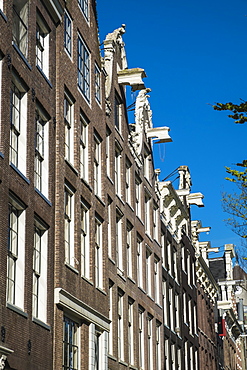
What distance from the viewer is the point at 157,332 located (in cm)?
4353

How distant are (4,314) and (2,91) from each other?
6.11 meters

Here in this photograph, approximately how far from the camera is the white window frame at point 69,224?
27.0 meters

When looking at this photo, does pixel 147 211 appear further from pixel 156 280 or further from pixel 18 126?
pixel 18 126

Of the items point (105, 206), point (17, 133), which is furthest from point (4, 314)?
point (105, 206)

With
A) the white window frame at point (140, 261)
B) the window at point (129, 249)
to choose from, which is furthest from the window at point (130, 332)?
the white window frame at point (140, 261)

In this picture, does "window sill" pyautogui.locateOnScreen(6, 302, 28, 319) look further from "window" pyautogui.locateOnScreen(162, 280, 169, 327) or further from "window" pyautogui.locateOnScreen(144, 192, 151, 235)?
"window" pyautogui.locateOnScreen(162, 280, 169, 327)

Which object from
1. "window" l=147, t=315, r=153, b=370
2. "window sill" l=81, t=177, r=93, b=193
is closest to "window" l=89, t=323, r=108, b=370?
"window sill" l=81, t=177, r=93, b=193

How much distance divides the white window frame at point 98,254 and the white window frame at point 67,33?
22.2 ft

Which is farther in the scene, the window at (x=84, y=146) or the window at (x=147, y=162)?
the window at (x=147, y=162)

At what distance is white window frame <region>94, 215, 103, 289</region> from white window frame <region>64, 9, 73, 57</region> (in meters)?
6.75

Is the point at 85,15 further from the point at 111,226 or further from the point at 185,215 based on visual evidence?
the point at 185,215

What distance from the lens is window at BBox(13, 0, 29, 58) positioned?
79.3 ft

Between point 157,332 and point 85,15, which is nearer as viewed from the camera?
point 85,15

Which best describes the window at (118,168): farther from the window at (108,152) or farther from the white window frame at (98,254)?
the white window frame at (98,254)
